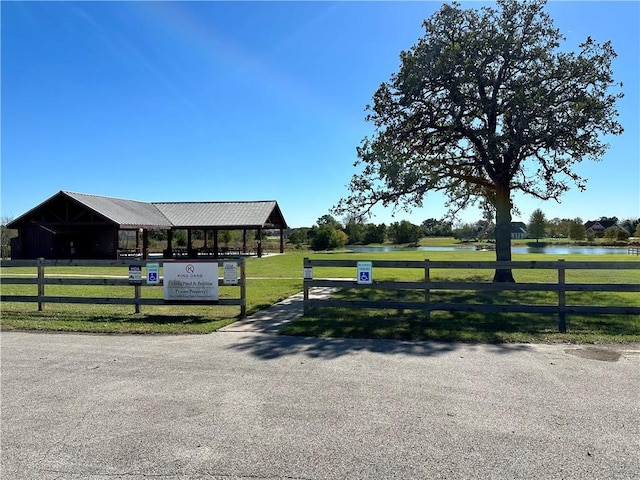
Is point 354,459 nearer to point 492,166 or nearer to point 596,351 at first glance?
point 596,351

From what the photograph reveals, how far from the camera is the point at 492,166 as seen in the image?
52.8ft

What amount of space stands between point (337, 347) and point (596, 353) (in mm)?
3763

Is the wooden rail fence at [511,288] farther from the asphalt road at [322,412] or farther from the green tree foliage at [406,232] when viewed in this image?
the green tree foliage at [406,232]

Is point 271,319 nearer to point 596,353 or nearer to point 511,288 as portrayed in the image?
point 511,288

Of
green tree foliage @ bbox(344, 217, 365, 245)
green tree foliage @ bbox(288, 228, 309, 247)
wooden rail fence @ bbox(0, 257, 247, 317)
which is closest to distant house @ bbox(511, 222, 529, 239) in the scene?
green tree foliage @ bbox(344, 217, 365, 245)

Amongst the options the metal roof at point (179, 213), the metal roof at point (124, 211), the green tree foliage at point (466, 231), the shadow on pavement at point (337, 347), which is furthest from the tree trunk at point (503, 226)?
the green tree foliage at point (466, 231)

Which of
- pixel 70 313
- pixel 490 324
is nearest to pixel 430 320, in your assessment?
pixel 490 324

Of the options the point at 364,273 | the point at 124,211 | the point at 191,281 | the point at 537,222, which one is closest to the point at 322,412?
the point at 364,273

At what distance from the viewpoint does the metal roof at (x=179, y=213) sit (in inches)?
1300

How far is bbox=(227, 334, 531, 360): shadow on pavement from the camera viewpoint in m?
6.30

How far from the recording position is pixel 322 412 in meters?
4.16

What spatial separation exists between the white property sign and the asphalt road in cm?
290

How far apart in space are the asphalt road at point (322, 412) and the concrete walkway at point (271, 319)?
1449mm

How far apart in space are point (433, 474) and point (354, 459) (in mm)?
588
